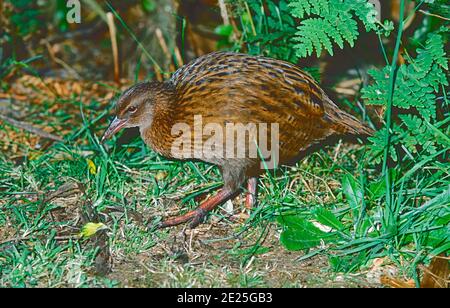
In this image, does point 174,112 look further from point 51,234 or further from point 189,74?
point 51,234

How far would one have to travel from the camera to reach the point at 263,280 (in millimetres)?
3629

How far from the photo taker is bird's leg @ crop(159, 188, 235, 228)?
4.13 metres

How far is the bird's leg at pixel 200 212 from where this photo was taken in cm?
413

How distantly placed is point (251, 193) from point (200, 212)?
38 cm

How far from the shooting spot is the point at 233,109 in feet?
13.8

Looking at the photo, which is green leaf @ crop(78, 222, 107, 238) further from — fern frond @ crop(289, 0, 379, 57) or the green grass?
fern frond @ crop(289, 0, 379, 57)

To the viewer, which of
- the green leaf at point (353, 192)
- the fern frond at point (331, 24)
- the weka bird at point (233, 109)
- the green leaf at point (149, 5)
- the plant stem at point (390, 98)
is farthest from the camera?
the green leaf at point (149, 5)

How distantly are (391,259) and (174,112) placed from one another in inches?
66.8

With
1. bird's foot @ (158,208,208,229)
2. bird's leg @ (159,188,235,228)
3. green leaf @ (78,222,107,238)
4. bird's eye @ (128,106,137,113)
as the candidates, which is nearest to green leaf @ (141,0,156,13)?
bird's eye @ (128,106,137,113)

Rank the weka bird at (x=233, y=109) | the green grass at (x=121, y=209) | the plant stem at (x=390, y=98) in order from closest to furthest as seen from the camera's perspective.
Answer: the green grass at (x=121, y=209), the plant stem at (x=390, y=98), the weka bird at (x=233, y=109)

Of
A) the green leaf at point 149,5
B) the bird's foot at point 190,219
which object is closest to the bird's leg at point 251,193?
the bird's foot at point 190,219

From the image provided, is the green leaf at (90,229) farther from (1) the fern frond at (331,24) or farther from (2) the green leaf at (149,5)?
(2) the green leaf at (149,5)

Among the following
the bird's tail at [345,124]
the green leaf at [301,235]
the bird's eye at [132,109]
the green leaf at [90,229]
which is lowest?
the green leaf at [301,235]
